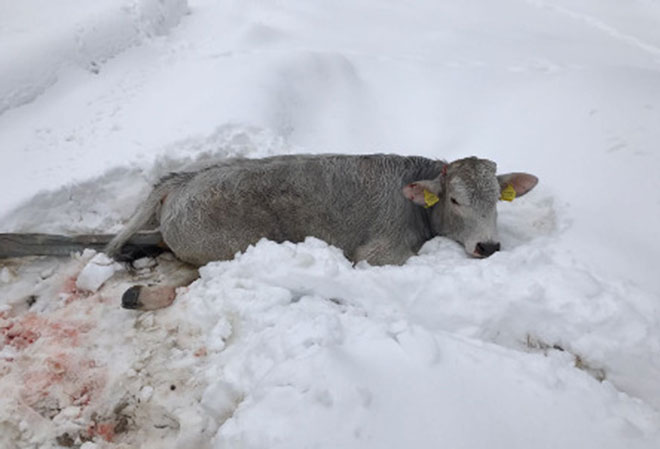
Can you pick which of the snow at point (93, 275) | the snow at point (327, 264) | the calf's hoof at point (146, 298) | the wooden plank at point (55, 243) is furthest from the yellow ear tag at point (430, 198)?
the snow at point (93, 275)

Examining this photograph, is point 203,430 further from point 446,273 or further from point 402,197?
point 402,197

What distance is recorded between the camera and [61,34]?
8.27 meters

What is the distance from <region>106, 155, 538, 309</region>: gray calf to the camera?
214 inches

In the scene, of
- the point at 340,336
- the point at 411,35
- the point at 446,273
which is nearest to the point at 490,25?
the point at 411,35

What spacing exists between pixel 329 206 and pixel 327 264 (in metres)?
1.14

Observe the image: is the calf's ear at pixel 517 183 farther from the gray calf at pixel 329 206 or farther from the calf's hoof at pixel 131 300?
the calf's hoof at pixel 131 300

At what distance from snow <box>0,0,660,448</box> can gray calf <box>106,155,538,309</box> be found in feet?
1.12

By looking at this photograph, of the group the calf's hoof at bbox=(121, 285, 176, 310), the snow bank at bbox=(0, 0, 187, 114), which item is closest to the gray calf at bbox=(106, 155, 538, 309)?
the calf's hoof at bbox=(121, 285, 176, 310)

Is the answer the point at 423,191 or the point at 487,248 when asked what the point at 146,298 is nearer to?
the point at 423,191

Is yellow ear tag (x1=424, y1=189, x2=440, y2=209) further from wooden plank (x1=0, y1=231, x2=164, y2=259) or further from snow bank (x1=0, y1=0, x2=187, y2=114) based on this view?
snow bank (x1=0, y1=0, x2=187, y2=114)

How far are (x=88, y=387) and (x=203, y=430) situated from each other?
3.66 ft

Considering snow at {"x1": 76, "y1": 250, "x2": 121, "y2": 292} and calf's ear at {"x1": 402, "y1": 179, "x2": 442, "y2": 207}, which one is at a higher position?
calf's ear at {"x1": 402, "y1": 179, "x2": 442, "y2": 207}

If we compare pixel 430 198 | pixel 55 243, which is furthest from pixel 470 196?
pixel 55 243

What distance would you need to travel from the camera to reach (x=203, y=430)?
3.46 m
